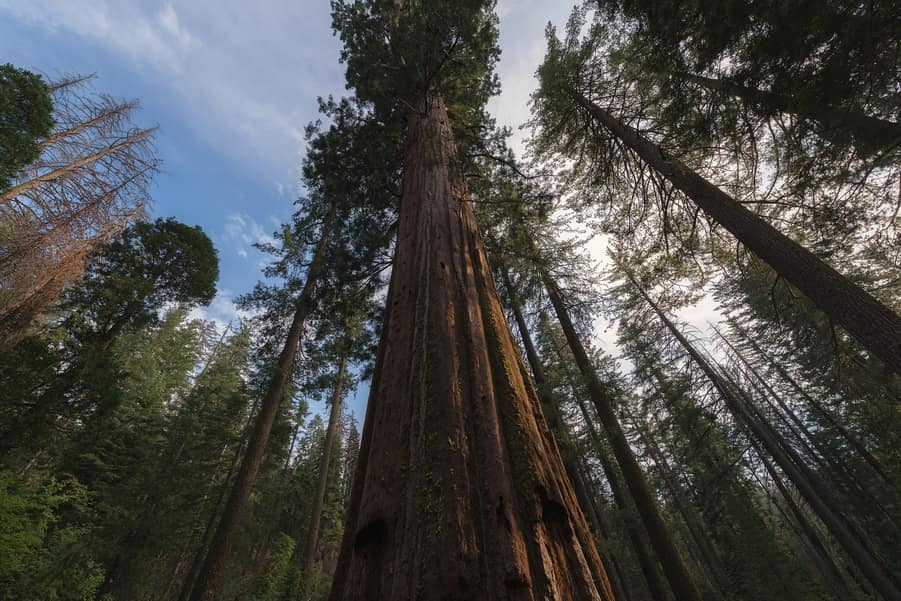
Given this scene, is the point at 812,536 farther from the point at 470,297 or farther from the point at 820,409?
the point at 470,297

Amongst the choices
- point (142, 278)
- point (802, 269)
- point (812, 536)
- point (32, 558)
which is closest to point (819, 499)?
point (812, 536)

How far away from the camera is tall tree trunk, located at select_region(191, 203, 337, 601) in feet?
17.5

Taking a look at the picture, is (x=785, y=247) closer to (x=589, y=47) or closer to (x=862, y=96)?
(x=862, y=96)

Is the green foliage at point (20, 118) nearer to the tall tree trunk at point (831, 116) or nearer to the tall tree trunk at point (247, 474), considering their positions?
the tall tree trunk at point (247, 474)

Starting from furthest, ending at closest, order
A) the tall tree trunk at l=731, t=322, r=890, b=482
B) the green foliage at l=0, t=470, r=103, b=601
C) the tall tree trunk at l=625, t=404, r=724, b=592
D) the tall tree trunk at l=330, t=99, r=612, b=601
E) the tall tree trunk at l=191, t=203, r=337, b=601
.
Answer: the tall tree trunk at l=625, t=404, r=724, b=592
the tall tree trunk at l=731, t=322, r=890, b=482
the green foliage at l=0, t=470, r=103, b=601
the tall tree trunk at l=191, t=203, r=337, b=601
the tall tree trunk at l=330, t=99, r=612, b=601

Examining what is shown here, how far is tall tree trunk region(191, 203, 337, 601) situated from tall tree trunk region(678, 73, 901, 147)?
25.4 feet

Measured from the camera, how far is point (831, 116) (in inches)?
170

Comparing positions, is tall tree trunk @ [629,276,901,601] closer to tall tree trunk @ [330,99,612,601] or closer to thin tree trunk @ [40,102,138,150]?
tall tree trunk @ [330,99,612,601]

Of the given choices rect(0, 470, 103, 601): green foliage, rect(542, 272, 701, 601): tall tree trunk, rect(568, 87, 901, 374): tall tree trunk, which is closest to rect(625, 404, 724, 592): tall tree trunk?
rect(542, 272, 701, 601): tall tree trunk

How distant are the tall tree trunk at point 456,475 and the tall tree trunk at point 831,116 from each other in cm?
540

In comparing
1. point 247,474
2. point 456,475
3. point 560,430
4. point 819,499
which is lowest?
point 456,475

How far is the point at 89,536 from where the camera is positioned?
374 inches

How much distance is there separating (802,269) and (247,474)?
31.4 feet

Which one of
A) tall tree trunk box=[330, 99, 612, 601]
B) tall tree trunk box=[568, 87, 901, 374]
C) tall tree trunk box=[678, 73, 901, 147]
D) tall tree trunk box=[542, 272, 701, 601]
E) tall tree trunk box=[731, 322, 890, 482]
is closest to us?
tall tree trunk box=[330, 99, 612, 601]
